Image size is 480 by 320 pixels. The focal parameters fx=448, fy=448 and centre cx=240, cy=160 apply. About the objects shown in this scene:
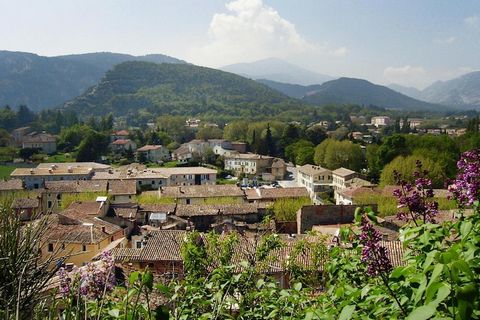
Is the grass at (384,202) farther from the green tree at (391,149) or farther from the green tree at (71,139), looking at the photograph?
the green tree at (71,139)

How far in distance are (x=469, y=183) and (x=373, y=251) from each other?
97 cm

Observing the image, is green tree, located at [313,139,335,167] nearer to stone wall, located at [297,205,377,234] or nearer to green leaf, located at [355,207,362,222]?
stone wall, located at [297,205,377,234]

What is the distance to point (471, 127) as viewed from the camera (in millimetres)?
63531

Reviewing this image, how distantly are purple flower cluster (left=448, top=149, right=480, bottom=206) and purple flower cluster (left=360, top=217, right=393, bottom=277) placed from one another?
30.6 inches

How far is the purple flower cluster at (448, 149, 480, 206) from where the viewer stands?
10.1 feet

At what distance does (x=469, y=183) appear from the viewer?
124 inches

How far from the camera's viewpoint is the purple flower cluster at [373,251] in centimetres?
272

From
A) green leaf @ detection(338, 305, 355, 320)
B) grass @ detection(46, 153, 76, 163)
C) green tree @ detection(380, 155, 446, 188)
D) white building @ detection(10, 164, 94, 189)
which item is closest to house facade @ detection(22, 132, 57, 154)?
grass @ detection(46, 153, 76, 163)

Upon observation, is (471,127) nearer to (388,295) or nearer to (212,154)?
(212,154)

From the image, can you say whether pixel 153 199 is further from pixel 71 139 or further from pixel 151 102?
pixel 151 102

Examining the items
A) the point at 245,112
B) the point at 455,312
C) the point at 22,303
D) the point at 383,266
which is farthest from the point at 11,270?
the point at 245,112

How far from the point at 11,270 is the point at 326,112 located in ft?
573

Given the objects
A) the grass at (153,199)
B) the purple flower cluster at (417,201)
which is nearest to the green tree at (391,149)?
the grass at (153,199)

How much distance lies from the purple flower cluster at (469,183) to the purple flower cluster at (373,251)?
0.78 metres
